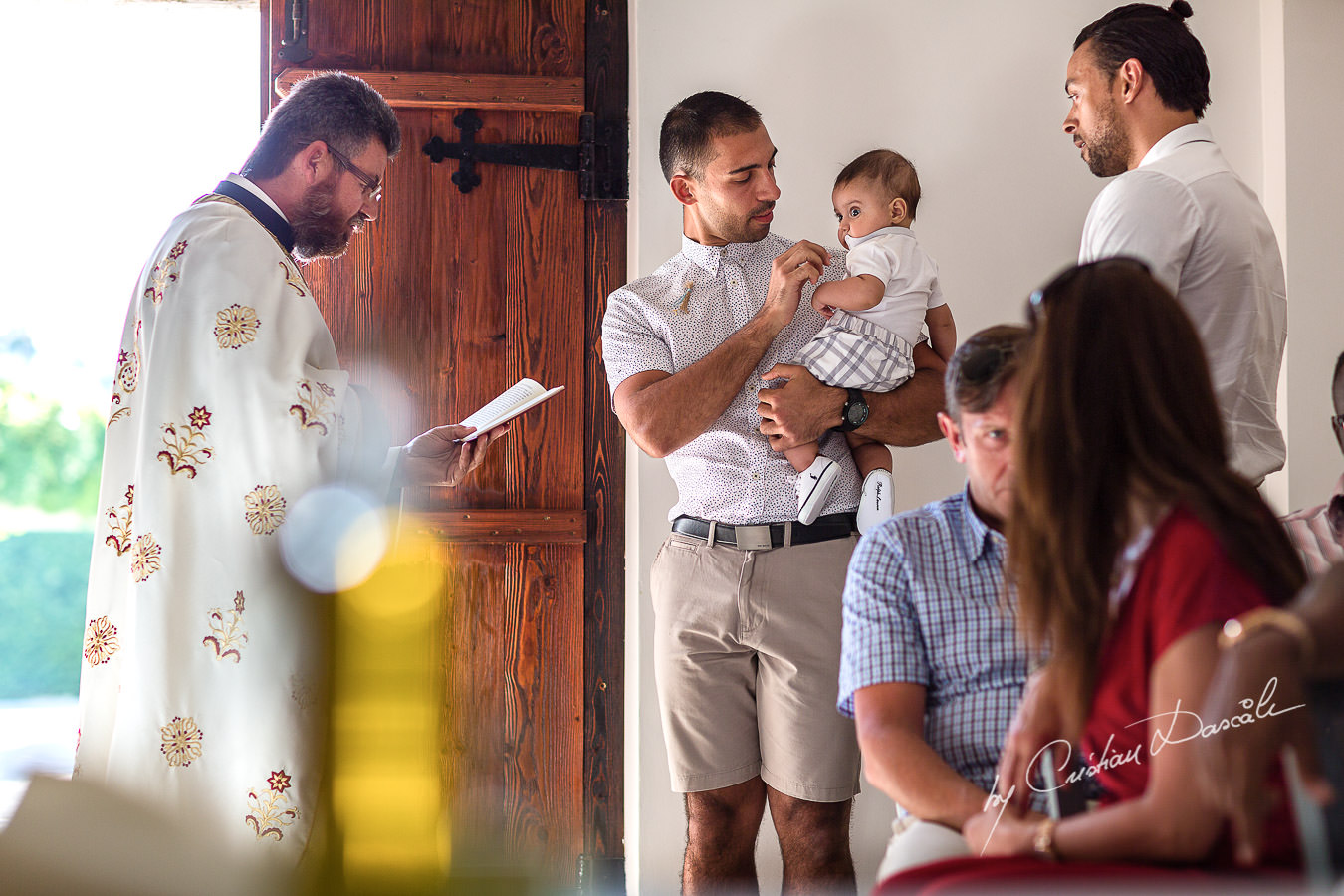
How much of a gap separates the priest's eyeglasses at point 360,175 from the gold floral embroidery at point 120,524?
65 centimetres

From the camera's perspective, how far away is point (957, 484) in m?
2.14

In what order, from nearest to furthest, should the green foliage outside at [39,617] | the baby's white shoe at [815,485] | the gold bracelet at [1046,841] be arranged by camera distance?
the gold bracelet at [1046,841]
the baby's white shoe at [815,485]
the green foliage outside at [39,617]

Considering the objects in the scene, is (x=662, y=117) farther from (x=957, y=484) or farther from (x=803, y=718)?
(x=803, y=718)

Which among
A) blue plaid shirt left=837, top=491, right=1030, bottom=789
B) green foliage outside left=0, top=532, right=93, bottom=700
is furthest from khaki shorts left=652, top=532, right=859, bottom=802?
green foliage outside left=0, top=532, right=93, bottom=700

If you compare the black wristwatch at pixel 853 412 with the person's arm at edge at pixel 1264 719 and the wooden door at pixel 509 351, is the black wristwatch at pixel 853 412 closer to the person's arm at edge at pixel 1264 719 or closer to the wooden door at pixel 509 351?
the wooden door at pixel 509 351

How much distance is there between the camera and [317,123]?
1700mm

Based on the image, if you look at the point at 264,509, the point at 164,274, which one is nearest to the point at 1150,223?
the point at 264,509

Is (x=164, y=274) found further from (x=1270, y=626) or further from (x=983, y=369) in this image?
(x=1270, y=626)

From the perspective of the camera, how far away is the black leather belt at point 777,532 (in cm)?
167

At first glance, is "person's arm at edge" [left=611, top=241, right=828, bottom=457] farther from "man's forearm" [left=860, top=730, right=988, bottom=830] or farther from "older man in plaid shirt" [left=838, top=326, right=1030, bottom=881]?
"man's forearm" [left=860, top=730, right=988, bottom=830]

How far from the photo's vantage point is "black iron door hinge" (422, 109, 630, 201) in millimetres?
2174

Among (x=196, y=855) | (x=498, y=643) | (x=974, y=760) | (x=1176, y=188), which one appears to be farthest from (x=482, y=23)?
(x=974, y=760)

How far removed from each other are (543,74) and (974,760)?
1788 mm
